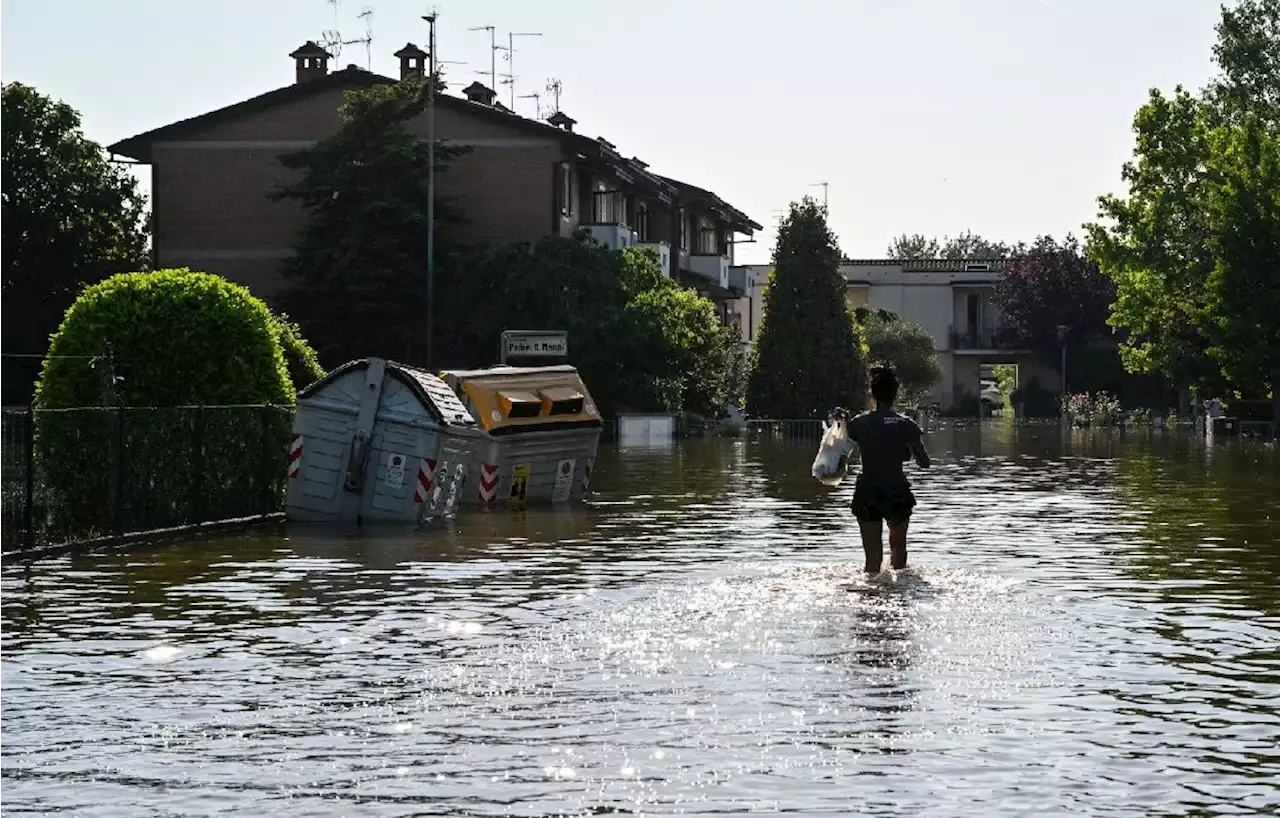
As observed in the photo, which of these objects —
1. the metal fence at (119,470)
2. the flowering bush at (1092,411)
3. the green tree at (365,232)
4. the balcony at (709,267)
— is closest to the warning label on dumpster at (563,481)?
the metal fence at (119,470)

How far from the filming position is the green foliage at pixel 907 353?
107 metres

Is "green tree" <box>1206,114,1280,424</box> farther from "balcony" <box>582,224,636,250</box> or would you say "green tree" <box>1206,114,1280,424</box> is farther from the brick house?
the brick house

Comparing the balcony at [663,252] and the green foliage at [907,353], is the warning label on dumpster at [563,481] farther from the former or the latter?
the green foliage at [907,353]

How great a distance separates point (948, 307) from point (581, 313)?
66.5 m

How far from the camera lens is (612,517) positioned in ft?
91.8

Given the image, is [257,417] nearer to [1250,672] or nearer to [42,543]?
[42,543]

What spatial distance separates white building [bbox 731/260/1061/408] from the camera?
126 metres

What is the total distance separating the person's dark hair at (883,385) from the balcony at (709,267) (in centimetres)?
7089

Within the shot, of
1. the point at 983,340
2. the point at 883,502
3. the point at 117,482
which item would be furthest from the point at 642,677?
the point at 983,340

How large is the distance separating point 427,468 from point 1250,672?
1430cm

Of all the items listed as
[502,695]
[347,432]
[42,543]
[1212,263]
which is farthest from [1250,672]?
[1212,263]

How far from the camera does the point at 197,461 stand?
24609 mm

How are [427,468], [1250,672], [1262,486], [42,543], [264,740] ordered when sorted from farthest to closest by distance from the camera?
[1262,486] → [427,468] → [42,543] → [1250,672] → [264,740]

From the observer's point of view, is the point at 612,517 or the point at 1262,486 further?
the point at 1262,486
